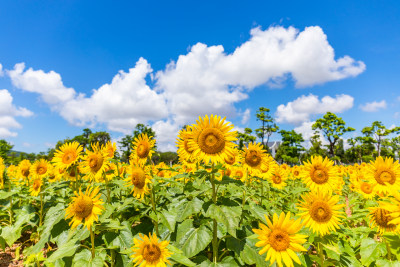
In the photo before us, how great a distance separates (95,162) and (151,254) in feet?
6.50

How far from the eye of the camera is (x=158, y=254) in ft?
8.39

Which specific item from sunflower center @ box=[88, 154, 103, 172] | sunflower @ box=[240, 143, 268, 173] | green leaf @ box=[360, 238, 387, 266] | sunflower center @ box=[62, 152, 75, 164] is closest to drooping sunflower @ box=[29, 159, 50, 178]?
sunflower center @ box=[62, 152, 75, 164]

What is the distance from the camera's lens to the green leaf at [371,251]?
3356mm

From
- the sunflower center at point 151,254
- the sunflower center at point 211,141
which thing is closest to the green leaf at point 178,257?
the sunflower center at point 151,254

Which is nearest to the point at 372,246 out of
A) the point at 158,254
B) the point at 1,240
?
the point at 158,254

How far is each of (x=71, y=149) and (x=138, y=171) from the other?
5.32 ft

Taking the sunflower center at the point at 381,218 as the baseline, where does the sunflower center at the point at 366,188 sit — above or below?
above

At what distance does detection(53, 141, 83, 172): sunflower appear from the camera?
4.05m

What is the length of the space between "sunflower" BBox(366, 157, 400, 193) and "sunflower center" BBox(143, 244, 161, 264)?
4042 millimetres

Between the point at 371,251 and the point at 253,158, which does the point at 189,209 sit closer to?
the point at 253,158

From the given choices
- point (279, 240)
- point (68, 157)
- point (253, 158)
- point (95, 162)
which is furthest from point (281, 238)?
point (68, 157)

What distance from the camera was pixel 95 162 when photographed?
3896 millimetres

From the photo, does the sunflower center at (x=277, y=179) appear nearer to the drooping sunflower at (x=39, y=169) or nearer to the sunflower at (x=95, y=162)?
the sunflower at (x=95, y=162)

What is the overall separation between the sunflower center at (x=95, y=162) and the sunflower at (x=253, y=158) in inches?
92.9
